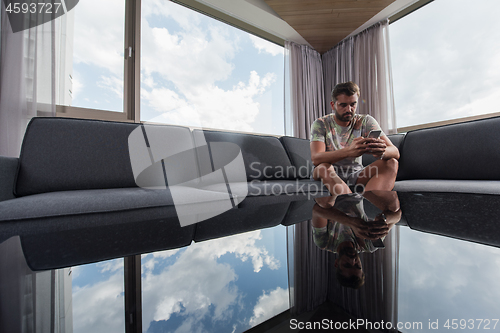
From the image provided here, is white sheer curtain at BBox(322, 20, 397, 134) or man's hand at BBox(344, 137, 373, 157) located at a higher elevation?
white sheer curtain at BBox(322, 20, 397, 134)

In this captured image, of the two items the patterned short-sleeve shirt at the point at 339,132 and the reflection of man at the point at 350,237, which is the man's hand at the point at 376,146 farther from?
the reflection of man at the point at 350,237

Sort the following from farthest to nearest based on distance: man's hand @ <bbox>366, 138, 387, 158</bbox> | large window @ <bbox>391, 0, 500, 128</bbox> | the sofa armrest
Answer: large window @ <bbox>391, 0, 500, 128</bbox> → man's hand @ <bbox>366, 138, 387, 158</bbox> → the sofa armrest

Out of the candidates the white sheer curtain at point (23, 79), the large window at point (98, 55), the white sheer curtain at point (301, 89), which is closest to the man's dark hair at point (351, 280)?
the white sheer curtain at point (23, 79)

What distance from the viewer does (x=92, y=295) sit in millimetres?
149

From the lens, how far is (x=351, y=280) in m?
0.15

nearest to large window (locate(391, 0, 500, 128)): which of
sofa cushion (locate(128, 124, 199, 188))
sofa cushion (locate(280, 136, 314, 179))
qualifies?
sofa cushion (locate(280, 136, 314, 179))

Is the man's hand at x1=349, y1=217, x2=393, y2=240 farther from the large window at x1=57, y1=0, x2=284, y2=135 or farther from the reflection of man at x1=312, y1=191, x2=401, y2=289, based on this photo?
the large window at x1=57, y1=0, x2=284, y2=135

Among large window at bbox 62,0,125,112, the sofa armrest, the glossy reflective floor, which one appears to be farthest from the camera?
large window at bbox 62,0,125,112

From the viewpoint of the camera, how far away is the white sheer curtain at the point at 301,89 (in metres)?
3.58

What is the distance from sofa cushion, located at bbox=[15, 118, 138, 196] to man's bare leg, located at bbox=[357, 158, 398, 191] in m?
1.32

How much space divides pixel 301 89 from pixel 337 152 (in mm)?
2610

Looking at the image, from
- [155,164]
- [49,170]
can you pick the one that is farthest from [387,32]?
[49,170]

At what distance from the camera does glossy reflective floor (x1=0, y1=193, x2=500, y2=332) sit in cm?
12

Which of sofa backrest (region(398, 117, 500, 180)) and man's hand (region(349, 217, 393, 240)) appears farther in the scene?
sofa backrest (region(398, 117, 500, 180))
